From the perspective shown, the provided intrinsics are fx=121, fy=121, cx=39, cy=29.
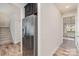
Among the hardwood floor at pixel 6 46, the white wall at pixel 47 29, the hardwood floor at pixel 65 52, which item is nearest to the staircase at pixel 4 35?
the hardwood floor at pixel 6 46

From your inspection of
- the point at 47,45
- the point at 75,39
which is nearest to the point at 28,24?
the point at 47,45

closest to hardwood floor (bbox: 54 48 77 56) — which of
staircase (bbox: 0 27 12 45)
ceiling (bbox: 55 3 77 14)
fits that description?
ceiling (bbox: 55 3 77 14)

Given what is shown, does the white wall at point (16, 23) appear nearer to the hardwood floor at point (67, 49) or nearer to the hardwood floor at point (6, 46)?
the hardwood floor at point (6, 46)

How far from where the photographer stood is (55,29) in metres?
1.43

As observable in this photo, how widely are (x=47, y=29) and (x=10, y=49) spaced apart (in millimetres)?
486

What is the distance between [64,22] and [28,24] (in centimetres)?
42

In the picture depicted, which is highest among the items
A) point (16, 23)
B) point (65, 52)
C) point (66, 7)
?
point (66, 7)

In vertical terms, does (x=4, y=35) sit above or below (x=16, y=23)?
below

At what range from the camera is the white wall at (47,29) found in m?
1.40

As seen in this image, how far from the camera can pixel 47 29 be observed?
55.9 inches

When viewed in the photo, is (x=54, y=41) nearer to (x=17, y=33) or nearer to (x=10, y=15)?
(x=17, y=33)

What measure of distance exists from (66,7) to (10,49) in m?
0.80

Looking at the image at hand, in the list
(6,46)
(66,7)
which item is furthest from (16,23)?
(66,7)

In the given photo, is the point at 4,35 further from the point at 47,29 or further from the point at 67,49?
the point at 67,49
